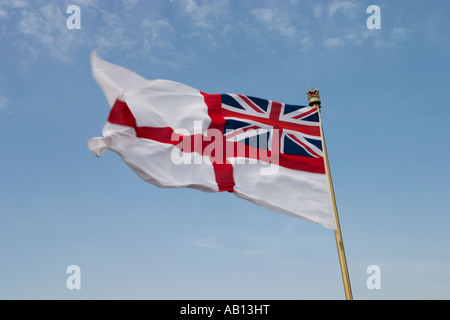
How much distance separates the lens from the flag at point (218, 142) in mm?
10445

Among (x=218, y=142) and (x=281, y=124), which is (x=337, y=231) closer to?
(x=281, y=124)

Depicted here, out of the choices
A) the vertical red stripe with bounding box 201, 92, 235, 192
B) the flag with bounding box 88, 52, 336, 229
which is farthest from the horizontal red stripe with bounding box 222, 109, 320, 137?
the vertical red stripe with bounding box 201, 92, 235, 192

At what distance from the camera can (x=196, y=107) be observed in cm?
1177

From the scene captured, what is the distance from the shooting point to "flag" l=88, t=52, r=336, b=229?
1045cm

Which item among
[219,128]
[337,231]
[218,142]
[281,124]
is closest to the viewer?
[337,231]

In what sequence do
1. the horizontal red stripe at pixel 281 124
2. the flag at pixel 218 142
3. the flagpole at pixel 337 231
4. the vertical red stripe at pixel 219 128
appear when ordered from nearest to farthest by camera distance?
the flagpole at pixel 337 231
the flag at pixel 218 142
the vertical red stripe at pixel 219 128
the horizontal red stripe at pixel 281 124

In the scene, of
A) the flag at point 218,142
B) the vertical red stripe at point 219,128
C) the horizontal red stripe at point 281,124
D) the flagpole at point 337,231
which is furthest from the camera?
the horizontal red stripe at point 281,124

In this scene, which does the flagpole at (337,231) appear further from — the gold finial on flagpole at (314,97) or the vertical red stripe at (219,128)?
the vertical red stripe at (219,128)

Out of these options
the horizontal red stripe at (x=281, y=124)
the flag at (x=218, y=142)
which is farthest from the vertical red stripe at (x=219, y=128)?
the horizontal red stripe at (x=281, y=124)

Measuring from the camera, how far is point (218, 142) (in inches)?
452

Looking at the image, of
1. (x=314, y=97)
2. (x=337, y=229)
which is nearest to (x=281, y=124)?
(x=314, y=97)

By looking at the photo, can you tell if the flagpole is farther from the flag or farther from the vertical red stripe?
the vertical red stripe
